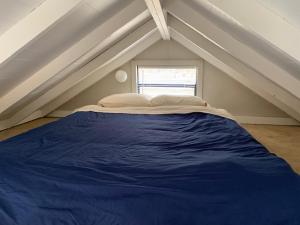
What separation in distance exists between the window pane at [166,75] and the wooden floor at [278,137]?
1.51 metres

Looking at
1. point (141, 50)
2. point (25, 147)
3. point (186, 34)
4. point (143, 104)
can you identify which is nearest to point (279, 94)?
point (186, 34)

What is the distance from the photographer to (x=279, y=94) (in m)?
3.52

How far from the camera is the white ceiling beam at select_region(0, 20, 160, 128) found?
12.0ft

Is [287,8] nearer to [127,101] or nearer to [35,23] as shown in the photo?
[35,23]

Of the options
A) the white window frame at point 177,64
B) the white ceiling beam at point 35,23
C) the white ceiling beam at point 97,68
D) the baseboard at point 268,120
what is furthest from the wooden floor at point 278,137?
the white ceiling beam at point 35,23

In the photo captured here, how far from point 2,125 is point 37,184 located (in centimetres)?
357

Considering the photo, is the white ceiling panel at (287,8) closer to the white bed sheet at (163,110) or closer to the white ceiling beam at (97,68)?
the white bed sheet at (163,110)

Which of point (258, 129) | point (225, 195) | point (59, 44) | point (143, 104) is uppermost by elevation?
point (59, 44)

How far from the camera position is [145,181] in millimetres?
1203

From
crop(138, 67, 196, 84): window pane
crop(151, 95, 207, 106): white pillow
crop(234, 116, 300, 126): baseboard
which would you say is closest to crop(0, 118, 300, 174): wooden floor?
crop(234, 116, 300, 126): baseboard

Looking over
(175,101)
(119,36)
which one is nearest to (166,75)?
(175,101)

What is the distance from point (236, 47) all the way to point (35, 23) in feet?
6.33

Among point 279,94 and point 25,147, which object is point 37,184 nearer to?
point 25,147

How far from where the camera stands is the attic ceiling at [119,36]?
1514 millimetres
